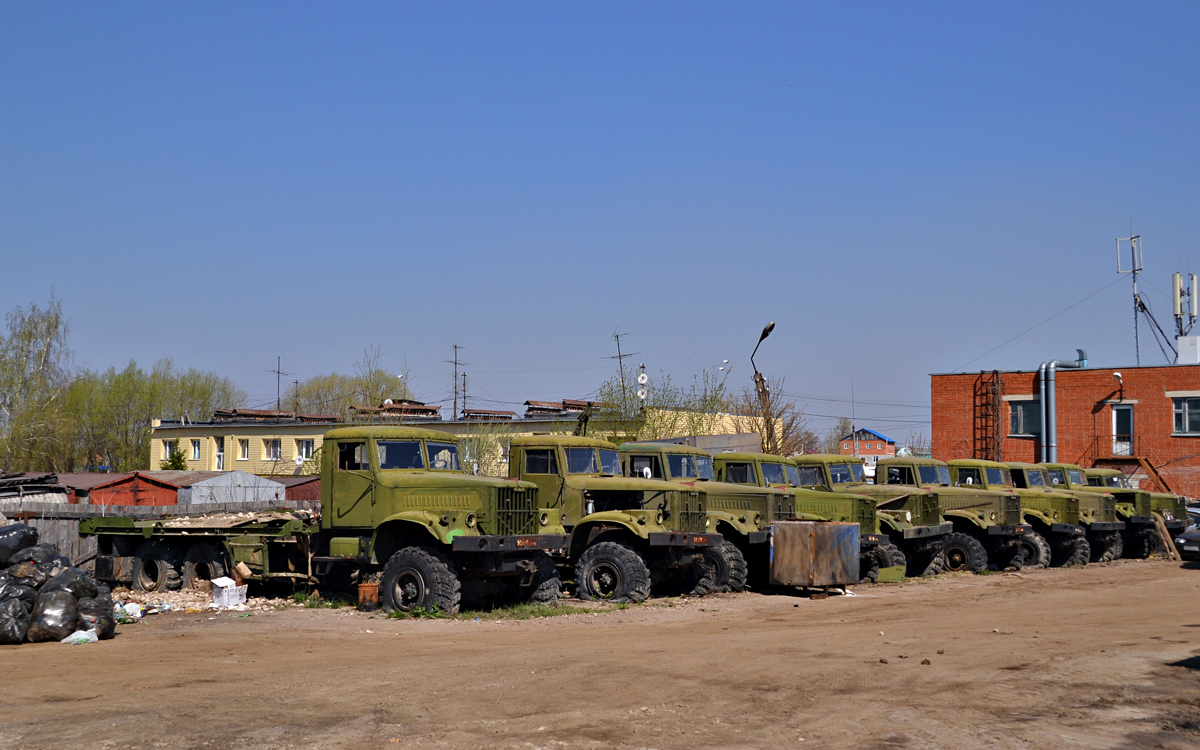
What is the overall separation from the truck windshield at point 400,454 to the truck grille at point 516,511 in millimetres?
1427

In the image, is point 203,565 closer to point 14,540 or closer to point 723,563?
point 14,540

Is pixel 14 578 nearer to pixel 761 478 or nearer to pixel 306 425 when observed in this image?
pixel 761 478

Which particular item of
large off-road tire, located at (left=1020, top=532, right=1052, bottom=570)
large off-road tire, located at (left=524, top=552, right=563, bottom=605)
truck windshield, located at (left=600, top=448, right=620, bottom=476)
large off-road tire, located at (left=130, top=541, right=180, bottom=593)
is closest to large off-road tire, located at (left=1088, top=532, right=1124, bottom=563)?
large off-road tire, located at (left=1020, top=532, right=1052, bottom=570)

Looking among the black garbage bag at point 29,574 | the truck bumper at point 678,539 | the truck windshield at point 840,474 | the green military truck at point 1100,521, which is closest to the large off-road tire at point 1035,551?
the green military truck at point 1100,521

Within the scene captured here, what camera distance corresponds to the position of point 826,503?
19328 millimetres

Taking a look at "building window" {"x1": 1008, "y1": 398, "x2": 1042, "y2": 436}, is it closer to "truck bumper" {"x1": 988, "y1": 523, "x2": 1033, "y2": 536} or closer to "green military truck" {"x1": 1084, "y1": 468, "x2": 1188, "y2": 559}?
"green military truck" {"x1": 1084, "y1": 468, "x2": 1188, "y2": 559}

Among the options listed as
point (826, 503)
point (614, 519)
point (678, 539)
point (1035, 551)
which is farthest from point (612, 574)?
point (1035, 551)

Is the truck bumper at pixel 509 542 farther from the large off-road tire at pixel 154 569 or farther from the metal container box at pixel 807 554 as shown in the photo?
the large off-road tire at pixel 154 569

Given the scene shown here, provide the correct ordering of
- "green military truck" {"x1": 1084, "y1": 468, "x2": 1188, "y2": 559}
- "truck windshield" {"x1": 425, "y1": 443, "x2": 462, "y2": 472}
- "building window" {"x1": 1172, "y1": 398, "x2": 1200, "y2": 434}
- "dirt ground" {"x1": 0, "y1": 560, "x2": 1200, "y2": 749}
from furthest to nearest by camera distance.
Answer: "building window" {"x1": 1172, "y1": 398, "x2": 1200, "y2": 434} < "green military truck" {"x1": 1084, "y1": 468, "x2": 1188, "y2": 559} < "truck windshield" {"x1": 425, "y1": 443, "x2": 462, "y2": 472} < "dirt ground" {"x1": 0, "y1": 560, "x2": 1200, "y2": 749}

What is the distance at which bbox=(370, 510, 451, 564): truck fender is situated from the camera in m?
13.9

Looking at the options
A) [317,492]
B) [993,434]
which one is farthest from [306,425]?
[993,434]

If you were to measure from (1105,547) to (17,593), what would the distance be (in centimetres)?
2339

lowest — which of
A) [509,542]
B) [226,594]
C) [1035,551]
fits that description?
[1035,551]

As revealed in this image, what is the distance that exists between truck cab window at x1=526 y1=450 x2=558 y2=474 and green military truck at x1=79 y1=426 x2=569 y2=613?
876mm
